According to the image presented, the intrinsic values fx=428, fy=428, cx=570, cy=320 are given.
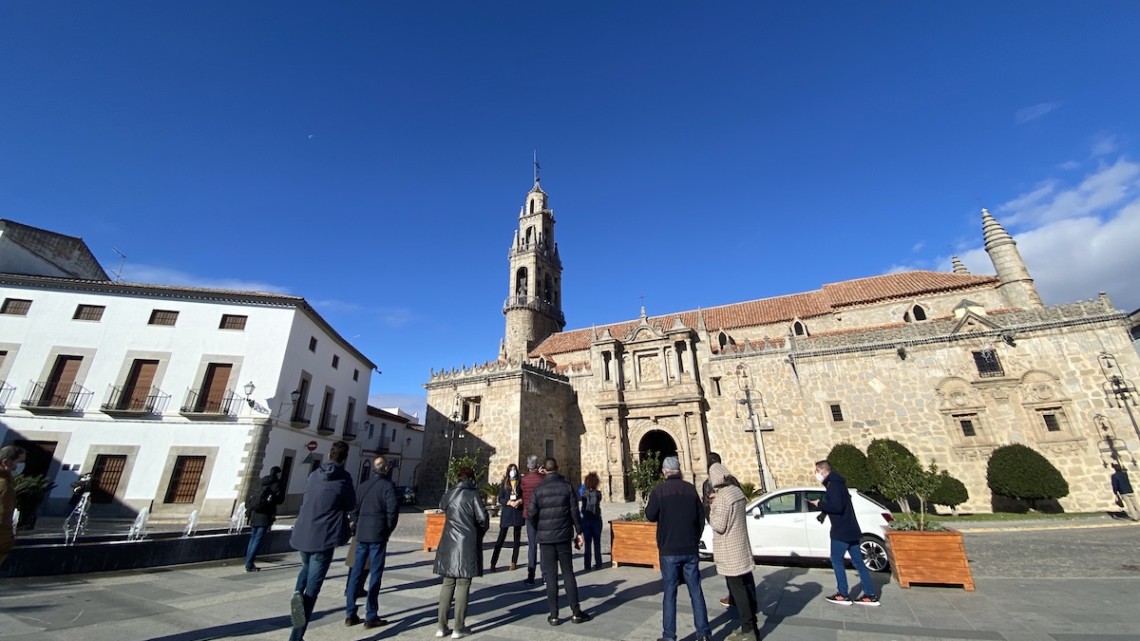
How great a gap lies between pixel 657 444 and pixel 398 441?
68.1 feet

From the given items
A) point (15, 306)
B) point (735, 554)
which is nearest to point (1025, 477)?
point (735, 554)

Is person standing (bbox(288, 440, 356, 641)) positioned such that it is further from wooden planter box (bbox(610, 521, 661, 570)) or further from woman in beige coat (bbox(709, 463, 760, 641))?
wooden planter box (bbox(610, 521, 661, 570))

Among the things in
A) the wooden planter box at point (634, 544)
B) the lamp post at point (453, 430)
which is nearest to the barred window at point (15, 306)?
the lamp post at point (453, 430)

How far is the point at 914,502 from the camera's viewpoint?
18.4m

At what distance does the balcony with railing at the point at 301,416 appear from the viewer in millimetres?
17781

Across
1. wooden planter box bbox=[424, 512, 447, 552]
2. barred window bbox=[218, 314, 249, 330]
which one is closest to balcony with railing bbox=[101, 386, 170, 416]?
barred window bbox=[218, 314, 249, 330]

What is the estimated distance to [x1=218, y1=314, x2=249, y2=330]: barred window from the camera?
1769 centimetres

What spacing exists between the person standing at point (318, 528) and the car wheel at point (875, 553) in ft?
27.1

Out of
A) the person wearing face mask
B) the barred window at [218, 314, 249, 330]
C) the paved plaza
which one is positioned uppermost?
the barred window at [218, 314, 249, 330]

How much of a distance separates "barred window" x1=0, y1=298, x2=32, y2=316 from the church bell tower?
2478cm

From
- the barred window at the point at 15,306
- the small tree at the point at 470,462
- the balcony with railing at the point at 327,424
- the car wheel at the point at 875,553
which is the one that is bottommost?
the car wheel at the point at 875,553

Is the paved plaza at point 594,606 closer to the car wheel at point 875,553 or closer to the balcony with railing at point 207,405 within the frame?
the car wheel at point 875,553

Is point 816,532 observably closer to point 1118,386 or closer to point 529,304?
point 1118,386

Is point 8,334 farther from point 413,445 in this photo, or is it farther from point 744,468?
point 744,468
